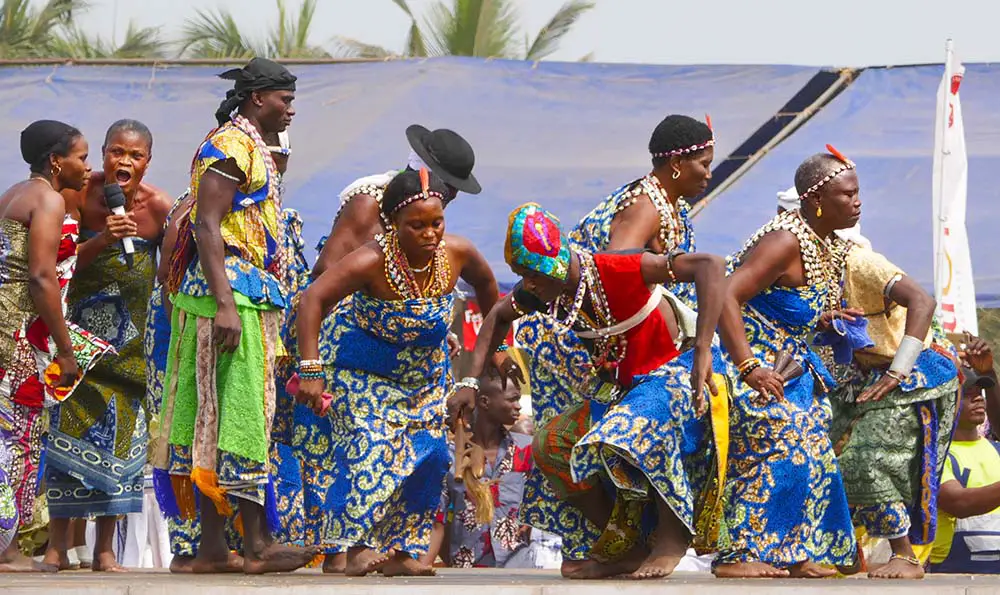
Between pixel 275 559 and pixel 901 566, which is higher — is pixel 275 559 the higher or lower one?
the higher one

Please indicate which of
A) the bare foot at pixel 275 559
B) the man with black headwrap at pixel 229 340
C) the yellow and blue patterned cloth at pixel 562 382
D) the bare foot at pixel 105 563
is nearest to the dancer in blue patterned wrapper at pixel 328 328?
the bare foot at pixel 275 559

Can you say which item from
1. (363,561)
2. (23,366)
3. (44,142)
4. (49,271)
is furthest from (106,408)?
(363,561)

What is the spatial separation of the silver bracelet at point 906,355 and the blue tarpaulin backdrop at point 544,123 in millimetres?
5455

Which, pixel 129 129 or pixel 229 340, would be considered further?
pixel 129 129

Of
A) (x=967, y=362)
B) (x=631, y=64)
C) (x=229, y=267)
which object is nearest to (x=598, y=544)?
(x=229, y=267)

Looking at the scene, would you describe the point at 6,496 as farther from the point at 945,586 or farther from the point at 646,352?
the point at 945,586

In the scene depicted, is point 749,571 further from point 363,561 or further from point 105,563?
point 105,563

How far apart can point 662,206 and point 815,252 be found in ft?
2.49

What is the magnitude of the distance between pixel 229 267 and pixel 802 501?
286 centimetres

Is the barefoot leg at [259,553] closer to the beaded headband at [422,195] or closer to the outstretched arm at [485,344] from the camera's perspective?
the outstretched arm at [485,344]

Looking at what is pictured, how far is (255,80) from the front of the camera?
26.8 feet

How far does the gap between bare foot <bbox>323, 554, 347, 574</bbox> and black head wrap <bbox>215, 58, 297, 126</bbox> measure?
2.20m

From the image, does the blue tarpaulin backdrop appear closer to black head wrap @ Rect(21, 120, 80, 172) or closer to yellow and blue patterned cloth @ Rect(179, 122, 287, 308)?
black head wrap @ Rect(21, 120, 80, 172)

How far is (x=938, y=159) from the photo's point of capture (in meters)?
12.4
